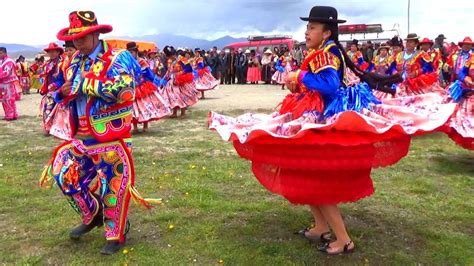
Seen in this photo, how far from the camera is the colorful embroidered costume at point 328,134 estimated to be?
3803 mm

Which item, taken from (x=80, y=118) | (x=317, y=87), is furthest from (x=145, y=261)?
(x=317, y=87)

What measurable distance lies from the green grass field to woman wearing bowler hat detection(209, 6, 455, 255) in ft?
2.01

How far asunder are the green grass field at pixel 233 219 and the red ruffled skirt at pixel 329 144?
2.23ft

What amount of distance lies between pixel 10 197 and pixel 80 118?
2.56m

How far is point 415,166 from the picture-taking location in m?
→ 7.64

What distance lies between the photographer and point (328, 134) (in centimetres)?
381

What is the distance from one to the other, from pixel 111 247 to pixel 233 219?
1348 mm

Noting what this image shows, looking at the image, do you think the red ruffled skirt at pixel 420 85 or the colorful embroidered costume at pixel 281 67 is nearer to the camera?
the red ruffled skirt at pixel 420 85

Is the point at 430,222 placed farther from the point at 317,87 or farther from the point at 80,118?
the point at 80,118

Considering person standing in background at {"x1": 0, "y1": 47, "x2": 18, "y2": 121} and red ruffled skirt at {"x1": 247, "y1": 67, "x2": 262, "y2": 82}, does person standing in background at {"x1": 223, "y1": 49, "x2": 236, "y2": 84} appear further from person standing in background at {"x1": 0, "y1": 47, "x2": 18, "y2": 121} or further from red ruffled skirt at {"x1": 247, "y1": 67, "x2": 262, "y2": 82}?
person standing in background at {"x1": 0, "y1": 47, "x2": 18, "y2": 121}

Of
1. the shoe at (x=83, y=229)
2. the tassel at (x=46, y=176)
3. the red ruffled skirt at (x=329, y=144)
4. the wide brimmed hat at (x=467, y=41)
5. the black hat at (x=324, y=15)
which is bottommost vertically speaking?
the shoe at (x=83, y=229)

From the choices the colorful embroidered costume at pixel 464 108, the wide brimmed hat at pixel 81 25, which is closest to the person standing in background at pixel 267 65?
the colorful embroidered costume at pixel 464 108

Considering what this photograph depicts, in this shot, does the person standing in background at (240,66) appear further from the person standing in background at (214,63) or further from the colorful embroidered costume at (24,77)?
the colorful embroidered costume at (24,77)

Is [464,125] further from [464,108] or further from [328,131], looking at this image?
[328,131]
